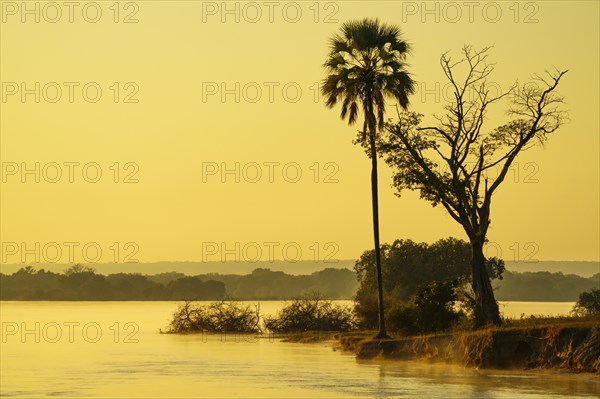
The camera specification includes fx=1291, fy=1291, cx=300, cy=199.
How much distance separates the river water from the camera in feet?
137

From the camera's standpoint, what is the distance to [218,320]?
93.2 m

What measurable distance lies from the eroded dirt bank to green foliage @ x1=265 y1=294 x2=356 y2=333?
90.7 ft

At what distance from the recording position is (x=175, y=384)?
46625 mm

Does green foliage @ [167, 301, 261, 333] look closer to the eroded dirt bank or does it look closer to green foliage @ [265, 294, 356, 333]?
green foliage @ [265, 294, 356, 333]

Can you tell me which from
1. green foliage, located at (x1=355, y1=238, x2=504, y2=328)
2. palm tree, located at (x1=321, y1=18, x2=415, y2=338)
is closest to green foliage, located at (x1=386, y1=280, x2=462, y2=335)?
palm tree, located at (x1=321, y1=18, x2=415, y2=338)

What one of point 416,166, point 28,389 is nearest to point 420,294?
point 416,166

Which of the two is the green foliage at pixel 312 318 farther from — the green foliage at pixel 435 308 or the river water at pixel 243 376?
the green foliage at pixel 435 308

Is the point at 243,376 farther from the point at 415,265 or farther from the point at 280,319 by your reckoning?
the point at 415,265

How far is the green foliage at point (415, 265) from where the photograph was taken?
343 ft

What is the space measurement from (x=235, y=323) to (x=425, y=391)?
50998 millimetres

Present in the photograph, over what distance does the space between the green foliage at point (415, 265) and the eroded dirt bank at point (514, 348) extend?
42625 mm

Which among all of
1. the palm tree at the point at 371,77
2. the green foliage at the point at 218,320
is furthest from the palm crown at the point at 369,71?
the green foliage at the point at 218,320

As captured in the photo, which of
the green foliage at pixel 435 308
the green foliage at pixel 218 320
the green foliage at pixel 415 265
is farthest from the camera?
the green foliage at pixel 415 265

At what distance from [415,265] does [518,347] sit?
55071mm
